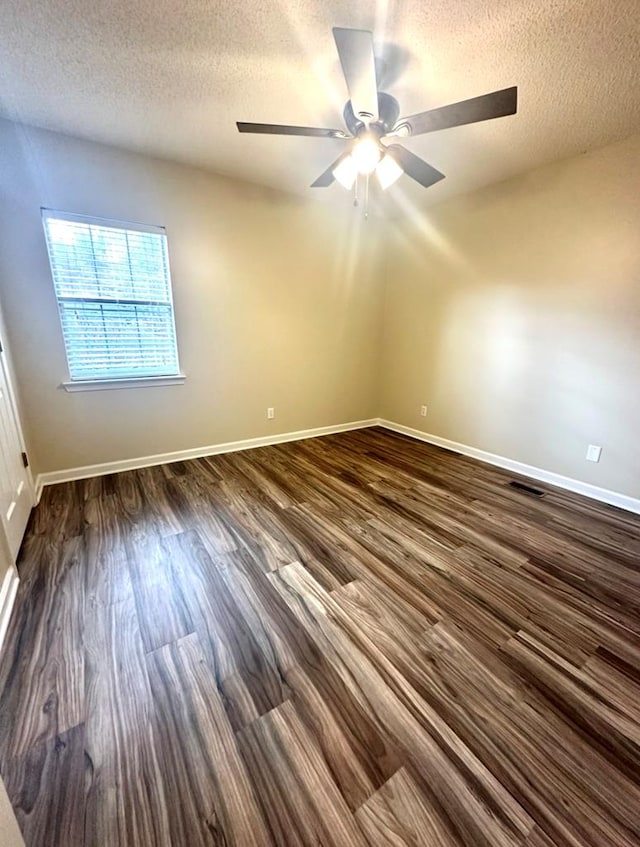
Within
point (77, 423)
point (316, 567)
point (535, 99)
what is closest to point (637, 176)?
point (535, 99)

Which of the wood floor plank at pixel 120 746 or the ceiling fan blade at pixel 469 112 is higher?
the ceiling fan blade at pixel 469 112

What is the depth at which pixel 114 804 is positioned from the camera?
901 mm

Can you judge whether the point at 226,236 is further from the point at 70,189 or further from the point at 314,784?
the point at 314,784

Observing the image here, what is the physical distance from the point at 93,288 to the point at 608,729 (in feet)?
12.5

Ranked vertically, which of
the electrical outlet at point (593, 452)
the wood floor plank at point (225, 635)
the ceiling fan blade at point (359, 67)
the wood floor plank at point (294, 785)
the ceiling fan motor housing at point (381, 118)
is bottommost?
the wood floor plank at point (225, 635)

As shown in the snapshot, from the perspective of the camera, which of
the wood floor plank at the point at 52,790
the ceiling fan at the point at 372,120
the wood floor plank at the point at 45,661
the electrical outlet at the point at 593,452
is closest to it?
the wood floor plank at the point at 52,790

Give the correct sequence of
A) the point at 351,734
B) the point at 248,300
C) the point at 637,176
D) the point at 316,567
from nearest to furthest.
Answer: the point at 351,734 → the point at 316,567 → the point at 637,176 → the point at 248,300

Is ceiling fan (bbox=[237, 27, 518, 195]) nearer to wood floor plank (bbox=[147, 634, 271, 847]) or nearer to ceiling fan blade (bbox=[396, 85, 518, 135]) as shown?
ceiling fan blade (bbox=[396, 85, 518, 135])

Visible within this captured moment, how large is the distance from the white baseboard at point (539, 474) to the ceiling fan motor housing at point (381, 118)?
2.85 metres

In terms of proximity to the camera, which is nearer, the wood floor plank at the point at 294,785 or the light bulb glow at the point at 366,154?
the wood floor plank at the point at 294,785

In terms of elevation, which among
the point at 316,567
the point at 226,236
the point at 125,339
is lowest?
the point at 316,567

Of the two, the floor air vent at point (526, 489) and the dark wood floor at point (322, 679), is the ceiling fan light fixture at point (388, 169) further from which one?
Result: the floor air vent at point (526, 489)

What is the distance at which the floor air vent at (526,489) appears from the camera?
9.09ft

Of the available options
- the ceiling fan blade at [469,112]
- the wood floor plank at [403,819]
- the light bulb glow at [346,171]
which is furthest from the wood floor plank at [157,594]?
the ceiling fan blade at [469,112]
